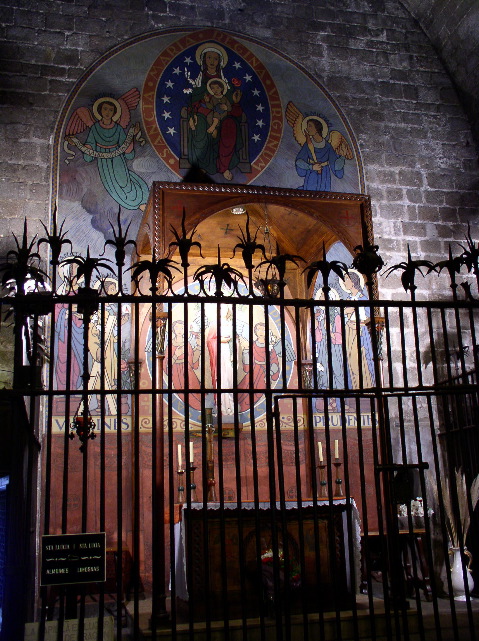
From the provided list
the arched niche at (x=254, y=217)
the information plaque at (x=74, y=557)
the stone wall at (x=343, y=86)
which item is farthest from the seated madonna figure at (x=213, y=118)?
the information plaque at (x=74, y=557)

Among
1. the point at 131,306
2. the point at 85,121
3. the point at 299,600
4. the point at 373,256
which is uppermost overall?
the point at 85,121

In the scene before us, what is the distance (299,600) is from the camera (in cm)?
619

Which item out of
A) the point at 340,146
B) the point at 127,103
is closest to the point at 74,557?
the point at 127,103

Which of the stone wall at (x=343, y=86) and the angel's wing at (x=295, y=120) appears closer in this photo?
the stone wall at (x=343, y=86)

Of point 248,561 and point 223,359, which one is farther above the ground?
point 223,359

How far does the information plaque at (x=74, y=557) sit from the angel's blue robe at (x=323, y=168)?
6545mm

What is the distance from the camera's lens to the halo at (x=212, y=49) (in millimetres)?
9781

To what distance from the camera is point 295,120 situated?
32.4ft

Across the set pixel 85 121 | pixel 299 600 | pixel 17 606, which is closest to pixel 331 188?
pixel 85 121

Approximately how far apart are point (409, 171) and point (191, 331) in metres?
3.98

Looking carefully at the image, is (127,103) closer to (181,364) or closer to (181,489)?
(181,364)

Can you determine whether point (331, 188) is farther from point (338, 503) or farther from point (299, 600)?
point (299, 600)

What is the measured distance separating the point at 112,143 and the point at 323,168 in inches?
117

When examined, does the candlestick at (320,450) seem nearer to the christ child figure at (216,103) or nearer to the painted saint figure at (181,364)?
the painted saint figure at (181,364)
